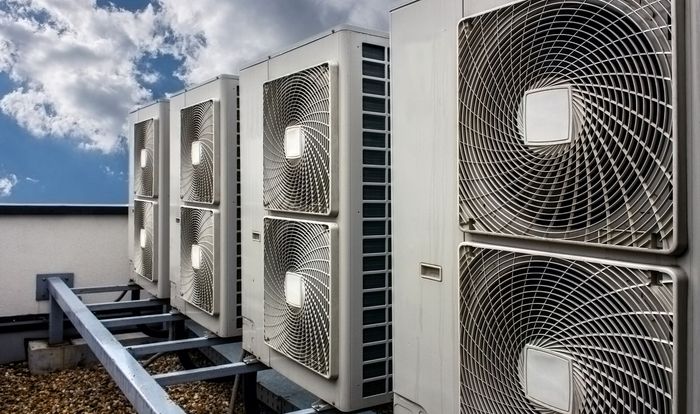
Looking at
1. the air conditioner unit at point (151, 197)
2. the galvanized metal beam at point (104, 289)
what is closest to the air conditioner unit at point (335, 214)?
the air conditioner unit at point (151, 197)

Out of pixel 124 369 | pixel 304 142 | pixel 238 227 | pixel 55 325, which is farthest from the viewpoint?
pixel 55 325

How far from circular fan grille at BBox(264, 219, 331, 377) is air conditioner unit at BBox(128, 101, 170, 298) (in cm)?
175

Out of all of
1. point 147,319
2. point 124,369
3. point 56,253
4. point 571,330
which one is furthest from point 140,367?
point 56,253

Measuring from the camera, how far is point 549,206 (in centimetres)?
118

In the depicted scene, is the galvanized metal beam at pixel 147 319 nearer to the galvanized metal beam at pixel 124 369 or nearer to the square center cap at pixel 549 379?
the galvanized metal beam at pixel 124 369

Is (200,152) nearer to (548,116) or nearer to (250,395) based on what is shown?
(250,395)

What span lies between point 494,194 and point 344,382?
953 millimetres

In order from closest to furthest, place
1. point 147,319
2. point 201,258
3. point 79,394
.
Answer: point 201,258 < point 147,319 < point 79,394

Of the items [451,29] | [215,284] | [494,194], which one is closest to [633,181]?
[494,194]

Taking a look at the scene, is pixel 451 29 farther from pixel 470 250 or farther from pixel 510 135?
pixel 470 250

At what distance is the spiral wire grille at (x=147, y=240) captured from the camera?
3.94m

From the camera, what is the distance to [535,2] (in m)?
1.20

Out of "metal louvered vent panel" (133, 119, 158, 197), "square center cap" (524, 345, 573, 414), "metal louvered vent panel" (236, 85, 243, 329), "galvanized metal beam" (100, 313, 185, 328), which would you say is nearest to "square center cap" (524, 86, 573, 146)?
"square center cap" (524, 345, 573, 414)

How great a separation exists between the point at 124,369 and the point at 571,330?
1810mm
